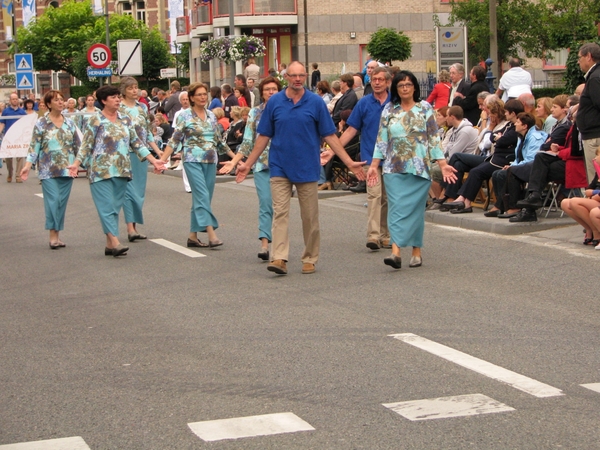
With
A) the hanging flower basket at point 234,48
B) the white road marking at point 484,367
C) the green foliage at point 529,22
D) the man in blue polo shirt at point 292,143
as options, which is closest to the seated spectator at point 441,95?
the man in blue polo shirt at point 292,143

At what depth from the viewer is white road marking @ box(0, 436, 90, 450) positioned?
5141mm

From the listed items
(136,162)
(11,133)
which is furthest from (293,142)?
(11,133)

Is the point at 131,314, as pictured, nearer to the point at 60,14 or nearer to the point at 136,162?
the point at 136,162

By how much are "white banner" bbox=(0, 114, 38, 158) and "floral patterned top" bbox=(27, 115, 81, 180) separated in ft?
41.5

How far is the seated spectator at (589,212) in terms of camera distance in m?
11.4

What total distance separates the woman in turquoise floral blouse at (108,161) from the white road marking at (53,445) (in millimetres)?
6890

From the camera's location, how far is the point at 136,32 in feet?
268

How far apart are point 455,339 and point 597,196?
Answer: 4808mm

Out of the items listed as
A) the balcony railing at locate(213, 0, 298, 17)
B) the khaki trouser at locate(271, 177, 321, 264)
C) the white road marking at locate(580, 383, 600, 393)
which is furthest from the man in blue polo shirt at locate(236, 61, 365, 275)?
the balcony railing at locate(213, 0, 298, 17)

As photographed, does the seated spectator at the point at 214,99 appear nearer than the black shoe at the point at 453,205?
No

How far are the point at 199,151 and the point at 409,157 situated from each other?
9.60ft

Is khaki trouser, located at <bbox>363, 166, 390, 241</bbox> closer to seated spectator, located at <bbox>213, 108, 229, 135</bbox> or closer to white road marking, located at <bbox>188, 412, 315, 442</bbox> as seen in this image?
white road marking, located at <bbox>188, 412, 315, 442</bbox>

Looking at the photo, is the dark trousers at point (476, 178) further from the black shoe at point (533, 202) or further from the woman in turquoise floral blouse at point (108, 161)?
the woman in turquoise floral blouse at point (108, 161)

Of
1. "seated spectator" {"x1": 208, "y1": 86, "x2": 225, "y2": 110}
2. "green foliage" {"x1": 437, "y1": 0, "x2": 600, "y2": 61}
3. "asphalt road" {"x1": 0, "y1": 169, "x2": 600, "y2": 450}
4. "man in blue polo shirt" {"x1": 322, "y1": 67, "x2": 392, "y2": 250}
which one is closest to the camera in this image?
"asphalt road" {"x1": 0, "y1": 169, "x2": 600, "y2": 450}
